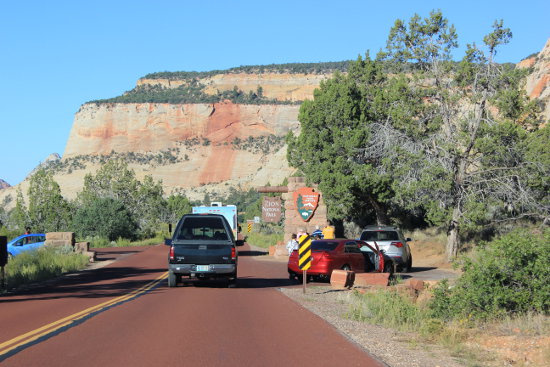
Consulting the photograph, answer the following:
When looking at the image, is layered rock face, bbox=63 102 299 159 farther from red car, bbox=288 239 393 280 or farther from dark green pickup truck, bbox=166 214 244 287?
dark green pickup truck, bbox=166 214 244 287

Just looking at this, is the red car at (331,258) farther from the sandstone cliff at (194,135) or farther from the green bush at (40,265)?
the sandstone cliff at (194,135)

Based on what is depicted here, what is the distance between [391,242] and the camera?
26.0 m

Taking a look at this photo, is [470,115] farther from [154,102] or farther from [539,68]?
[154,102]

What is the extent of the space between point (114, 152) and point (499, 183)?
128311 mm

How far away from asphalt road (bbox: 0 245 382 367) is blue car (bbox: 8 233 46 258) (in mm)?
15785

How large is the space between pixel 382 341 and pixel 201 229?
961cm

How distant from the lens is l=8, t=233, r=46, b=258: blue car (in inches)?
1297

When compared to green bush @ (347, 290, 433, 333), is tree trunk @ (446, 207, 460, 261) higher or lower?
higher

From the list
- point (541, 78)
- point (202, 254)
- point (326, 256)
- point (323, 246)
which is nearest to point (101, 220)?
point (323, 246)

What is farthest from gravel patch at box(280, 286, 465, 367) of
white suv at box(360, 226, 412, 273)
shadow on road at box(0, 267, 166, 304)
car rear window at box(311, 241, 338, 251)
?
A: white suv at box(360, 226, 412, 273)

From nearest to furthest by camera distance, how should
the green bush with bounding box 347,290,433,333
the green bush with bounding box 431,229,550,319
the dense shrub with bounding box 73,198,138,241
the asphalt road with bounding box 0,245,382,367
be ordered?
1. the asphalt road with bounding box 0,245,382,367
2. the green bush with bounding box 431,229,550,319
3. the green bush with bounding box 347,290,433,333
4. the dense shrub with bounding box 73,198,138,241

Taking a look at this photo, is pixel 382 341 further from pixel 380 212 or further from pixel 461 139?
pixel 380 212

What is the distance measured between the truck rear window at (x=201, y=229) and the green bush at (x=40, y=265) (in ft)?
Result: 18.5

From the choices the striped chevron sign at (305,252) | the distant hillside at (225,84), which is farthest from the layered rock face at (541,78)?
the distant hillside at (225,84)
